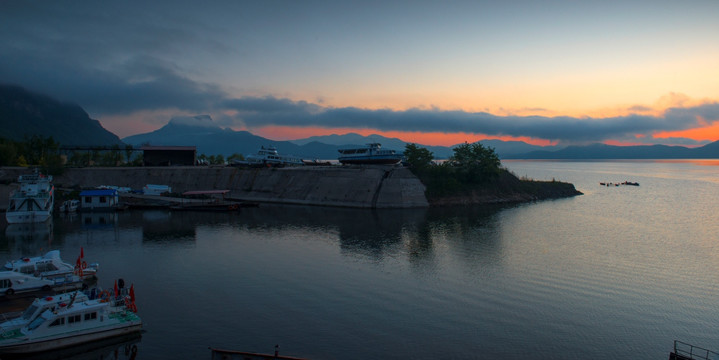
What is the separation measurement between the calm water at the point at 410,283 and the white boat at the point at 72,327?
73.9 inches

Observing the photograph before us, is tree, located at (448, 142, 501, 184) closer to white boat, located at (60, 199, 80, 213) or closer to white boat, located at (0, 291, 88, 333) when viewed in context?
white boat, located at (60, 199, 80, 213)

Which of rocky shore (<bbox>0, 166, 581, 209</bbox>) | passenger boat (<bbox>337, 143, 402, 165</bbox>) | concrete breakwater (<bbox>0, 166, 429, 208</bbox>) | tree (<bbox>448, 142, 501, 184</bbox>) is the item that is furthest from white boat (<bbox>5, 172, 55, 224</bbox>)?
tree (<bbox>448, 142, 501, 184</bbox>)

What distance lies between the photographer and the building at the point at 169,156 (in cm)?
11106

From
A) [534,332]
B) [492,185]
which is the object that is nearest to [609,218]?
[492,185]

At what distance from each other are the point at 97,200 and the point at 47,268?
50857 mm

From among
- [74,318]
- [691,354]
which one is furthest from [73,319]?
[691,354]

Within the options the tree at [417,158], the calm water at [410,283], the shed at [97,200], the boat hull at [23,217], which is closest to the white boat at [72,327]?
the calm water at [410,283]

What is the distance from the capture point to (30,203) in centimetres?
6506

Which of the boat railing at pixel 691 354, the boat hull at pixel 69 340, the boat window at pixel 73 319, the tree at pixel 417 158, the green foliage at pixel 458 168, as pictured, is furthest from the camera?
the tree at pixel 417 158

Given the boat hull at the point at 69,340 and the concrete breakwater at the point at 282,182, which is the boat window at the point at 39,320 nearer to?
the boat hull at the point at 69,340

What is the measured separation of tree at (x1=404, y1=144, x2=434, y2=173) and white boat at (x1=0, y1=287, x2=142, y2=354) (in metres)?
72.2

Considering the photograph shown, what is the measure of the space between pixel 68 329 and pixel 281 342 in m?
12.4

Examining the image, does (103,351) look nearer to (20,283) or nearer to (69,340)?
(69,340)

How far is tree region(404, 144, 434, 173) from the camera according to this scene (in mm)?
92188
